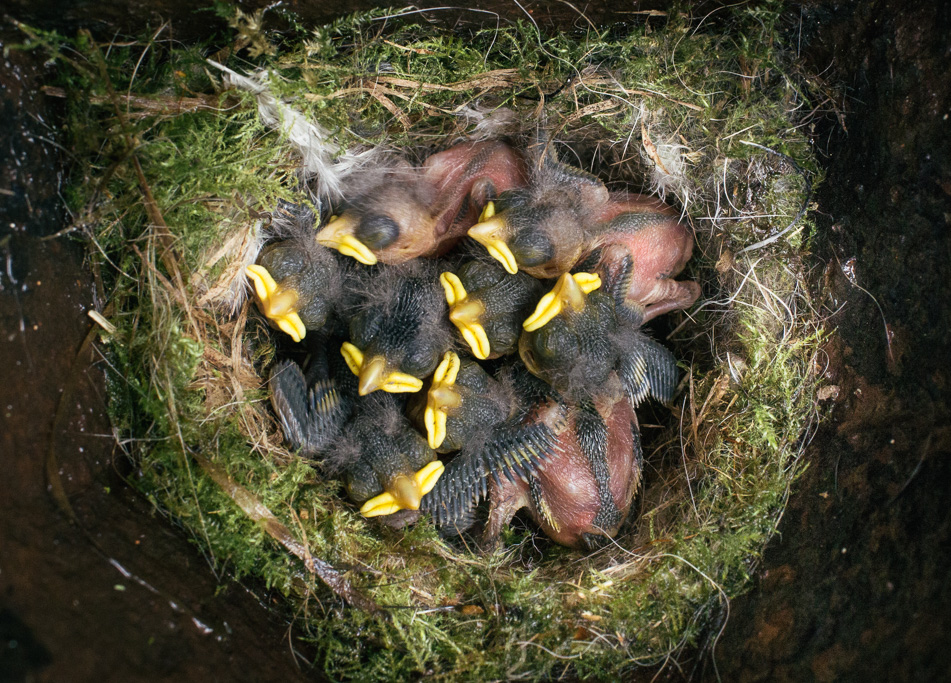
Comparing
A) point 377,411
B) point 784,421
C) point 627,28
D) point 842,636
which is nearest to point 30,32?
point 377,411

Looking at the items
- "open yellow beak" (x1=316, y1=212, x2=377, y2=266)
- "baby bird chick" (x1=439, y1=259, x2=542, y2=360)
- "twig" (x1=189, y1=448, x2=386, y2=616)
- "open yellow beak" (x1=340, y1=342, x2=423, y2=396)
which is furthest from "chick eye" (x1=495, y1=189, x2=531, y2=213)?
"twig" (x1=189, y1=448, x2=386, y2=616)

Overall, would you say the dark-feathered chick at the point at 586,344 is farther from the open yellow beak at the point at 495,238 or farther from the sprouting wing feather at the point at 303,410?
the sprouting wing feather at the point at 303,410

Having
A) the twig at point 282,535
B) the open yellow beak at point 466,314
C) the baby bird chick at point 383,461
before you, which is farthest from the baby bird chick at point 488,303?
the twig at point 282,535

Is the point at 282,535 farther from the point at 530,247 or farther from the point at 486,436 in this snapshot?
the point at 530,247

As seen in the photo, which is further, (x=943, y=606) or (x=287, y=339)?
(x=287, y=339)

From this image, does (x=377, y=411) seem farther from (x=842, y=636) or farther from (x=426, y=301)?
(x=842, y=636)

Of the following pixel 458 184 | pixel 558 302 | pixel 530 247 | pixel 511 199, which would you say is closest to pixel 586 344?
pixel 558 302

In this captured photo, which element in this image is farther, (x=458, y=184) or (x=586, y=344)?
(x=458, y=184)
